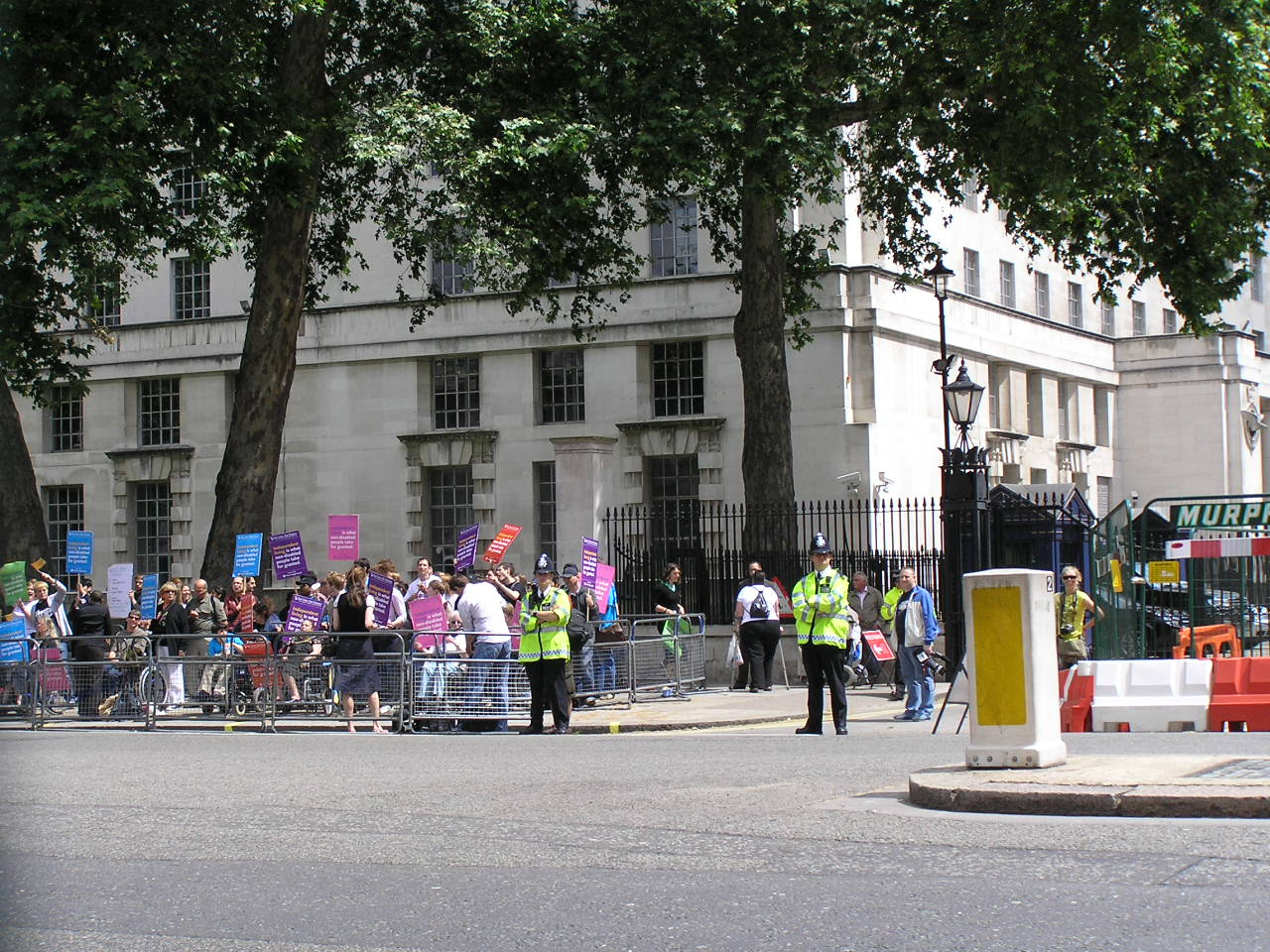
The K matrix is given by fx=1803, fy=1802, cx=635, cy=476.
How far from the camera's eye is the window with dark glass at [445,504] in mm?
43125

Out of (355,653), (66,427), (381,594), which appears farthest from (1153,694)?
(66,427)

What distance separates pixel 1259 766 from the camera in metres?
11.4

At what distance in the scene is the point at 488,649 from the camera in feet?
67.2

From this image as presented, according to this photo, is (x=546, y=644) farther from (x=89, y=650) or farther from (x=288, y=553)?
(x=288, y=553)

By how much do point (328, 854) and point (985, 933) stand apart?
393 cm

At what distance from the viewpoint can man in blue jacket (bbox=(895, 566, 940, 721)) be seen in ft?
64.4

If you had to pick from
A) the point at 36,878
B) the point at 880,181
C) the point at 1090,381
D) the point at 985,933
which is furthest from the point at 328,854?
the point at 1090,381

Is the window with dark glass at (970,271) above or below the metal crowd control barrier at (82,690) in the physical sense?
above

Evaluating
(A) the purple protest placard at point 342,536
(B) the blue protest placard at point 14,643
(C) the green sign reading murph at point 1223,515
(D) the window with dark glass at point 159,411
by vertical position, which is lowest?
(B) the blue protest placard at point 14,643

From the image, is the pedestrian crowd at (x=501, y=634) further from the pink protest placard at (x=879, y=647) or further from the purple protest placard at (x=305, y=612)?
the pink protest placard at (x=879, y=647)

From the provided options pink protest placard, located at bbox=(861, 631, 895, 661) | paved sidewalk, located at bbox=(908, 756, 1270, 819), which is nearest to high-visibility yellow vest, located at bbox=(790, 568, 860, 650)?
pink protest placard, located at bbox=(861, 631, 895, 661)

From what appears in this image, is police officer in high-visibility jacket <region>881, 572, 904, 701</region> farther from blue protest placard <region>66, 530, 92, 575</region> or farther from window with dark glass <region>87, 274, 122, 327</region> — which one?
blue protest placard <region>66, 530, 92, 575</region>

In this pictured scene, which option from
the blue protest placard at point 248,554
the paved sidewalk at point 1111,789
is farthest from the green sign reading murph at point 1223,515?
the blue protest placard at point 248,554

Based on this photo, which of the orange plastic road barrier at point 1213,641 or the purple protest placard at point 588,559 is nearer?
the orange plastic road barrier at point 1213,641
